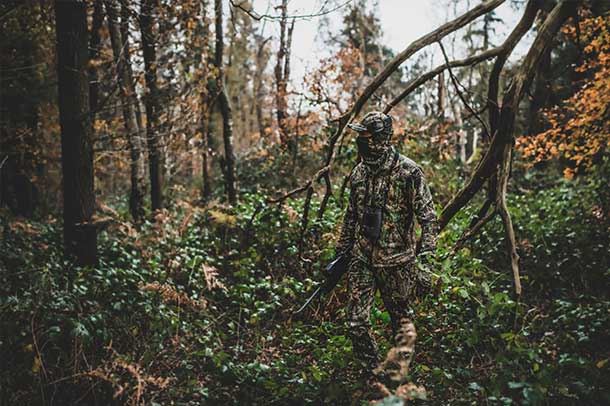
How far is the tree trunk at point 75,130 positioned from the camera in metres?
6.87

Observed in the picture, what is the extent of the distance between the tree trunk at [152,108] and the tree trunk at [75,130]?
238 centimetres

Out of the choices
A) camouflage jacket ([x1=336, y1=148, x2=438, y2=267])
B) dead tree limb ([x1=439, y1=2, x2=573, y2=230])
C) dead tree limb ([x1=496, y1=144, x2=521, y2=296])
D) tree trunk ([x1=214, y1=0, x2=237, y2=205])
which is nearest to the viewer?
camouflage jacket ([x1=336, y1=148, x2=438, y2=267])

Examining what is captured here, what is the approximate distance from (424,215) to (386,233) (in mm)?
406

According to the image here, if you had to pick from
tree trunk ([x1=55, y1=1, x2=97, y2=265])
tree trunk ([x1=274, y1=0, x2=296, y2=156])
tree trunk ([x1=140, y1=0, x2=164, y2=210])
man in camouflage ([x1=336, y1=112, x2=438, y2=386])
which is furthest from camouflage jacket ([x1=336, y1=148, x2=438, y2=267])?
tree trunk ([x1=274, y1=0, x2=296, y2=156])

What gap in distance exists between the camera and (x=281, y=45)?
18750 millimetres

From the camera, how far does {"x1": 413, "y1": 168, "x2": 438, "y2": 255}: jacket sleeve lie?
4.54 m

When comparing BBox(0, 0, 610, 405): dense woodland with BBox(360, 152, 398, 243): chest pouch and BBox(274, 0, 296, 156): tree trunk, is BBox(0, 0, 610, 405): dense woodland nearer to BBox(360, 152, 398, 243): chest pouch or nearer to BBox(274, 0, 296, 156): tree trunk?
BBox(360, 152, 398, 243): chest pouch

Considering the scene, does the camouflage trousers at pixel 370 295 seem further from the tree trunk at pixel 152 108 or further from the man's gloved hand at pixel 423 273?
the tree trunk at pixel 152 108

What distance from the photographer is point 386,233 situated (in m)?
4.65

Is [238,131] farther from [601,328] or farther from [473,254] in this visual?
[601,328]

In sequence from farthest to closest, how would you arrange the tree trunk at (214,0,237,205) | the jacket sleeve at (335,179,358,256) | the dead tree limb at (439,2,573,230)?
the tree trunk at (214,0,237,205) < the dead tree limb at (439,2,573,230) < the jacket sleeve at (335,179,358,256)

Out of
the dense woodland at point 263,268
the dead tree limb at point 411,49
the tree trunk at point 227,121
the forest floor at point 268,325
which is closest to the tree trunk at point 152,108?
the dense woodland at point 263,268

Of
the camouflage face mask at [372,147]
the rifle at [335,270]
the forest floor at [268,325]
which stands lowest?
the forest floor at [268,325]

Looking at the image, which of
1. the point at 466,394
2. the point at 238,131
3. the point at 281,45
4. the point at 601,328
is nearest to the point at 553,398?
the point at 466,394
